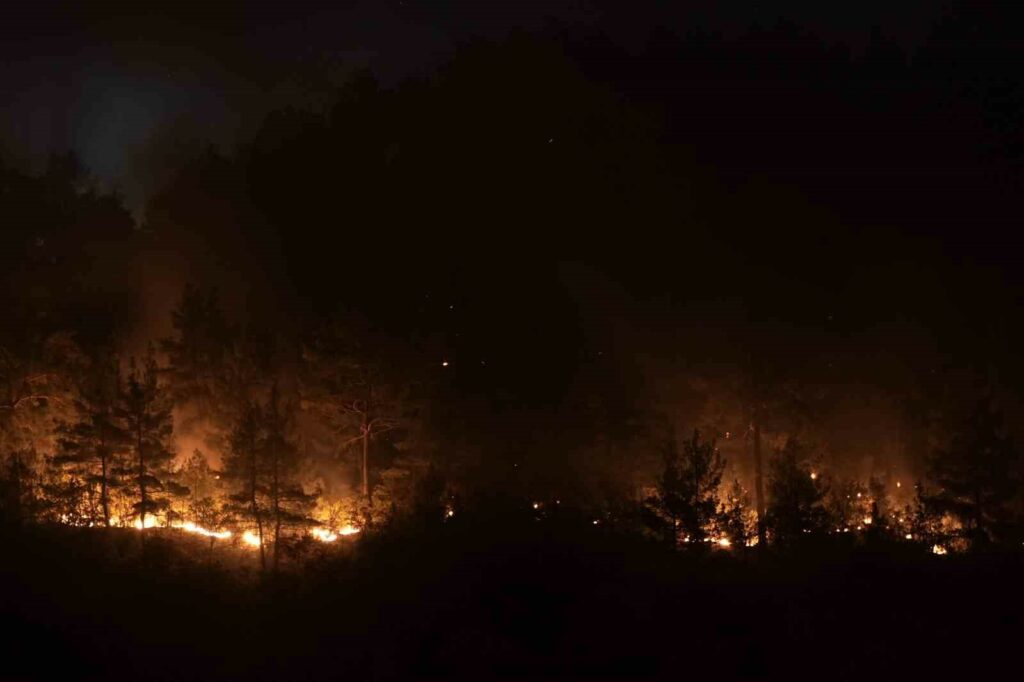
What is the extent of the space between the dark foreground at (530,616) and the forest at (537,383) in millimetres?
50

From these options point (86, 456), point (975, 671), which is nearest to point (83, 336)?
point (86, 456)

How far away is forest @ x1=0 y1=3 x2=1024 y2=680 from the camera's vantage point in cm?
883

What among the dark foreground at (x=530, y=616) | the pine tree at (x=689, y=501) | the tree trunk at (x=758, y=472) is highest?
the tree trunk at (x=758, y=472)

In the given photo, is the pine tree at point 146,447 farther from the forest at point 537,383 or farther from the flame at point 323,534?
the flame at point 323,534

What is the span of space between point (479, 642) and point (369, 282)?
Answer: 30.3 meters

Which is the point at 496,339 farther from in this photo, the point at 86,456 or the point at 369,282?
the point at 86,456

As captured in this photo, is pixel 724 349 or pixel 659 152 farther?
pixel 659 152

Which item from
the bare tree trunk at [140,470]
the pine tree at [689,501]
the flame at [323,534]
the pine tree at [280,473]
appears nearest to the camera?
the pine tree at [689,501]

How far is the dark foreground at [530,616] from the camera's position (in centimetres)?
762

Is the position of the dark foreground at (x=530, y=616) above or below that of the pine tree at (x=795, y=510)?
below

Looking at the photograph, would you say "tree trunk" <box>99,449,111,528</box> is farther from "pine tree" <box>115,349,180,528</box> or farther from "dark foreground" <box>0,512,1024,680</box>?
"dark foreground" <box>0,512,1024,680</box>

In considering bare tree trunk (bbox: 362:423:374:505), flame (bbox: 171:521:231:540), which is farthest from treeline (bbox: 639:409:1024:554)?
flame (bbox: 171:521:231:540)

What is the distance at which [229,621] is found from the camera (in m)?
9.72

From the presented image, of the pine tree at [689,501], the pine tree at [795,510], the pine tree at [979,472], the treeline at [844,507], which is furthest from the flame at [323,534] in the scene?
the pine tree at [979,472]
